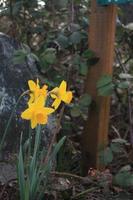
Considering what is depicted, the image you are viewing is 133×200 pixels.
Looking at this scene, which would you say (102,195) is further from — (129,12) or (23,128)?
(129,12)

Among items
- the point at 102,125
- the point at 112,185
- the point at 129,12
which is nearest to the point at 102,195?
the point at 112,185

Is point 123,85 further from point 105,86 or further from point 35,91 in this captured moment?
point 35,91

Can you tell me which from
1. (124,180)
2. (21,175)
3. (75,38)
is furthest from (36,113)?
(75,38)

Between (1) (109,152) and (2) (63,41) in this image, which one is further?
(2) (63,41)

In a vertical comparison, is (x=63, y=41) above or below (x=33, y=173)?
above

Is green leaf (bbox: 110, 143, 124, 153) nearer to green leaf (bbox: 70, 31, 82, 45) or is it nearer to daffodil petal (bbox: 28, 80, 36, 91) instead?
green leaf (bbox: 70, 31, 82, 45)

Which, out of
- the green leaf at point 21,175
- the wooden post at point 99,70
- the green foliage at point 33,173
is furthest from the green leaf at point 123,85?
the green leaf at point 21,175

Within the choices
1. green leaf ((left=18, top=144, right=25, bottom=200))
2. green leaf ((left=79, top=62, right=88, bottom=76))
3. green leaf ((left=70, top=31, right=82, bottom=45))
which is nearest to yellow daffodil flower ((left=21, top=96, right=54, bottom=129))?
green leaf ((left=18, top=144, right=25, bottom=200))
